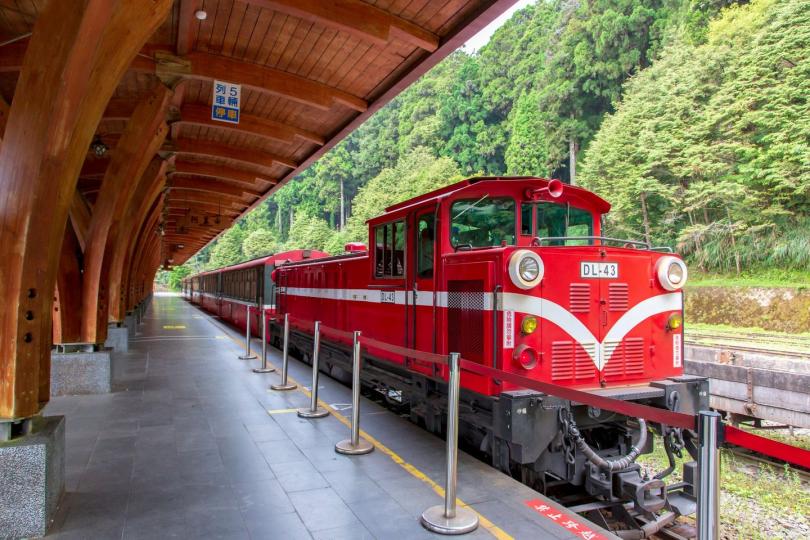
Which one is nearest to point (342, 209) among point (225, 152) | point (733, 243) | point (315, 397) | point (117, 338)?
point (733, 243)

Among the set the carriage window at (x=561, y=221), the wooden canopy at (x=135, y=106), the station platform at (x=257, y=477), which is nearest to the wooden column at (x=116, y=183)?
the wooden canopy at (x=135, y=106)

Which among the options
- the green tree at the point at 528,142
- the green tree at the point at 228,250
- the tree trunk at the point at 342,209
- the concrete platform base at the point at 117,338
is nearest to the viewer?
the concrete platform base at the point at 117,338

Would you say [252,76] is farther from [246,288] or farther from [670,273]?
[246,288]

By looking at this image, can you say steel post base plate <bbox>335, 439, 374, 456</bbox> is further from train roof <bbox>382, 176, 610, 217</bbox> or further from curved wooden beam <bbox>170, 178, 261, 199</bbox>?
curved wooden beam <bbox>170, 178, 261, 199</bbox>

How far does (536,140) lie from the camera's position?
4475cm

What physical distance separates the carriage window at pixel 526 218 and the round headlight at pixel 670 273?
1365 millimetres

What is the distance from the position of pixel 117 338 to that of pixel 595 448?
11119mm

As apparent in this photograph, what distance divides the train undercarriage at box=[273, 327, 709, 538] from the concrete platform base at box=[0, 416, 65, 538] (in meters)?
3.35

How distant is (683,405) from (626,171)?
1109 inches

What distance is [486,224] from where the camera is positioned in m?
5.49

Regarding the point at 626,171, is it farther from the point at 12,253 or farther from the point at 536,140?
the point at 12,253

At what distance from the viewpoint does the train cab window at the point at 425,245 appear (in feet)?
18.4

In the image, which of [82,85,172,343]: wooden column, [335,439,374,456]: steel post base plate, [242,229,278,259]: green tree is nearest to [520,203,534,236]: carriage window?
[335,439,374,456]: steel post base plate

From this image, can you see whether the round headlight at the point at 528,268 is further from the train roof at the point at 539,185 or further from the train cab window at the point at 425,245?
the train cab window at the point at 425,245
